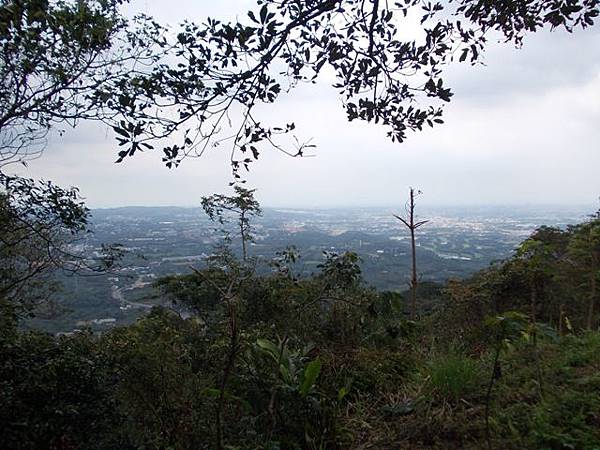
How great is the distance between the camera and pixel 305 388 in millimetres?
2258

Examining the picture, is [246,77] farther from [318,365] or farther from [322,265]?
[322,265]

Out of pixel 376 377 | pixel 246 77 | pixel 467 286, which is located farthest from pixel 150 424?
pixel 467 286

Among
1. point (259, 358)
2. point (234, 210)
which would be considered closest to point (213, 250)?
point (234, 210)

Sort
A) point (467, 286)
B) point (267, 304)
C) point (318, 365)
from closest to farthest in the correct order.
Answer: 1. point (318, 365)
2. point (267, 304)
3. point (467, 286)

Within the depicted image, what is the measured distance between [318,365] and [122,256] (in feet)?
11.5

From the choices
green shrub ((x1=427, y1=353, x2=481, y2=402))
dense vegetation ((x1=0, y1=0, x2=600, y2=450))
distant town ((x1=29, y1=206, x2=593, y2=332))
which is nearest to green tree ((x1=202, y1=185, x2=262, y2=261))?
distant town ((x1=29, y1=206, x2=593, y2=332))

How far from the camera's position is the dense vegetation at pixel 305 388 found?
1904mm

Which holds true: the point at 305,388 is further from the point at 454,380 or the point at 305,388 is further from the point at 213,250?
the point at 213,250

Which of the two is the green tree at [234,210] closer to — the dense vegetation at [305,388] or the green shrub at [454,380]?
the dense vegetation at [305,388]

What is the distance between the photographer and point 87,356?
3.47m

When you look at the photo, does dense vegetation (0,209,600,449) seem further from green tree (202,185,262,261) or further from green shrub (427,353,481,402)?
green tree (202,185,262,261)

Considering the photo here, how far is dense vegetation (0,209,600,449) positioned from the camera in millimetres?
1904

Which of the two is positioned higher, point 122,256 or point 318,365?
point 122,256

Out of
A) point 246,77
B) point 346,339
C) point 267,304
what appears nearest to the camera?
point 246,77
